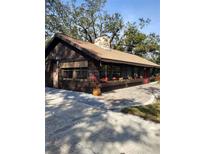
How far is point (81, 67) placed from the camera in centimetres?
930

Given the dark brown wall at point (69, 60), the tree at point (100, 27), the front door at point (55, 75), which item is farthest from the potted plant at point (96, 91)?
the tree at point (100, 27)

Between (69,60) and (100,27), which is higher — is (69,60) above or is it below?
below

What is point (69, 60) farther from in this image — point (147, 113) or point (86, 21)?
point (86, 21)

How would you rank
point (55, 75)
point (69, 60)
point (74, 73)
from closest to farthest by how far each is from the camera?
point (74, 73), point (69, 60), point (55, 75)

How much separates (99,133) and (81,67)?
6.15 meters

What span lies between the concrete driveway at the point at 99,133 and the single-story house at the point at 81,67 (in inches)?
160

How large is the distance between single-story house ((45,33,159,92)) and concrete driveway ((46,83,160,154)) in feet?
13.3

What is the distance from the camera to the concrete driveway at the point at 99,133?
280cm

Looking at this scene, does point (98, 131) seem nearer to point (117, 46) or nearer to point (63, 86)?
point (63, 86)

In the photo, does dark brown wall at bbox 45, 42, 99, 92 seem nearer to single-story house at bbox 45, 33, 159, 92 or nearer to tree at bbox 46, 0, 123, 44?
single-story house at bbox 45, 33, 159, 92

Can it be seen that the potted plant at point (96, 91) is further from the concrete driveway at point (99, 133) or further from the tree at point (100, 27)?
the tree at point (100, 27)

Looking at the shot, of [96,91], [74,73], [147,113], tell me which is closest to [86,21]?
[74,73]

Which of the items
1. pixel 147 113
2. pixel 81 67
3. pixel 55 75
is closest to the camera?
pixel 147 113
